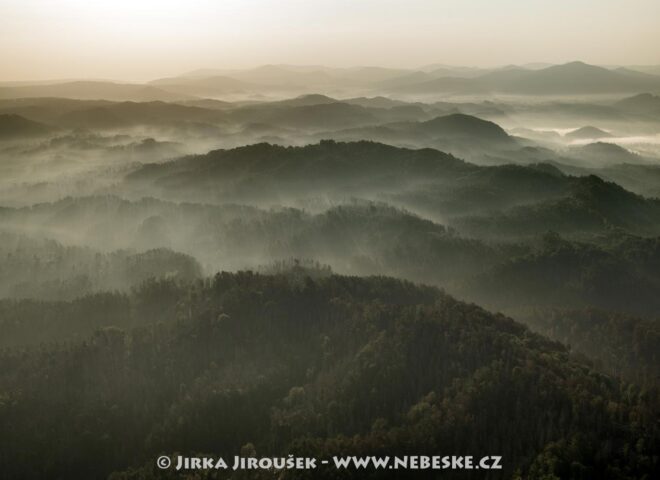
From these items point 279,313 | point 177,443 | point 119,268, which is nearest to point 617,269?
point 279,313

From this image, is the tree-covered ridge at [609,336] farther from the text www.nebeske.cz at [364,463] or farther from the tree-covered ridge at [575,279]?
the text www.nebeske.cz at [364,463]

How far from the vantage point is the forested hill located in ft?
242

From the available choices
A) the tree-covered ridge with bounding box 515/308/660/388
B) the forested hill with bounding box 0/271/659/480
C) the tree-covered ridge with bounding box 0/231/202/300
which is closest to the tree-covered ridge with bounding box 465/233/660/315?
the tree-covered ridge with bounding box 515/308/660/388

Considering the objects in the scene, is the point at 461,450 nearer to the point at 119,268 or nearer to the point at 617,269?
the point at 617,269

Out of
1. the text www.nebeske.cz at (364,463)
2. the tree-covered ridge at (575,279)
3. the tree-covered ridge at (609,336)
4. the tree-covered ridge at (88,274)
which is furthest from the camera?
the tree-covered ridge at (88,274)

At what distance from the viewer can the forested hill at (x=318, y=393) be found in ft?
242

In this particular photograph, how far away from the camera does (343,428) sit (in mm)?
82062

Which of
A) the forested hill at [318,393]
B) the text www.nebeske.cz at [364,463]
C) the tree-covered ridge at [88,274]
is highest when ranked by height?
the tree-covered ridge at [88,274]

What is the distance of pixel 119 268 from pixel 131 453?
113 m

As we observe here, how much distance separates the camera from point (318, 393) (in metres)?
90.1

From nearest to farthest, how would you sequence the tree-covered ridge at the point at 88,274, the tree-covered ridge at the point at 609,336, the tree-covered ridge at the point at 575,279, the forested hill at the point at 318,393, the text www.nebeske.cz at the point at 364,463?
the text www.nebeske.cz at the point at 364,463
the forested hill at the point at 318,393
the tree-covered ridge at the point at 609,336
the tree-covered ridge at the point at 575,279
the tree-covered ridge at the point at 88,274

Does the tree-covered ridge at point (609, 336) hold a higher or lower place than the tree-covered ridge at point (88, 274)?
lower

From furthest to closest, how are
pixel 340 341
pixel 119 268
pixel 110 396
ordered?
pixel 119 268 < pixel 340 341 < pixel 110 396

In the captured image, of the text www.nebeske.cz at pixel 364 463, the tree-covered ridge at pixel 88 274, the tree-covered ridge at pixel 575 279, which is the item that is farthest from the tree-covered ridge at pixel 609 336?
the tree-covered ridge at pixel 88 274
